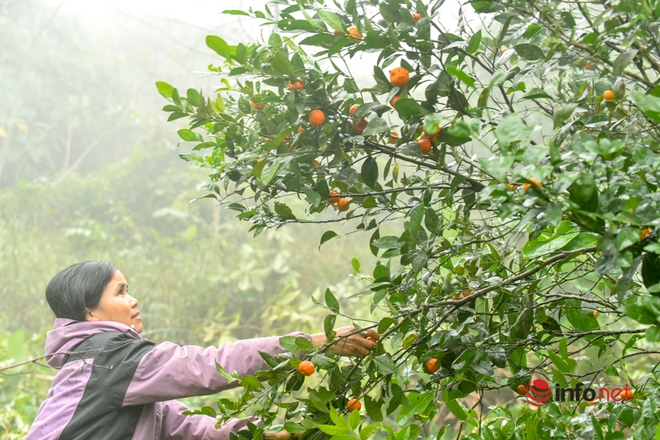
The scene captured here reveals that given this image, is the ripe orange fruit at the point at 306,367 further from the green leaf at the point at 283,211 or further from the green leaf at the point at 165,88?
the green leaf at the point at 165,88

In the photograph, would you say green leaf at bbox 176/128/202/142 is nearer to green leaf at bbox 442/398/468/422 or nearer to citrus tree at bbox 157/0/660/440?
citrus tree at bbox 157/0/660/440

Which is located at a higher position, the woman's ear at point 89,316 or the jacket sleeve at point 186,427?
the woman's ear at point 89,316

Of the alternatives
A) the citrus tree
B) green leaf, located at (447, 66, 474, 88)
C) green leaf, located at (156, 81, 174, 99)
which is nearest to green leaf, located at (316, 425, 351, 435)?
the citrus tree

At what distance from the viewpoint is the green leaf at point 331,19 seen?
0.72m

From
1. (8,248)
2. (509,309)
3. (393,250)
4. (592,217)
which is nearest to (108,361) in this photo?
(393,250)

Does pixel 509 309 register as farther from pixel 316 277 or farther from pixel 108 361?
pixel 316 277

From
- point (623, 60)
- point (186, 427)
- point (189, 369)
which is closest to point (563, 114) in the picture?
point (623, 60)


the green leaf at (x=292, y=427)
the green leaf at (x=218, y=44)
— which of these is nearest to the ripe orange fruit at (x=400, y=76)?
the green leaf at (x=218, y=44)

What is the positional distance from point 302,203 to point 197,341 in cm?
108

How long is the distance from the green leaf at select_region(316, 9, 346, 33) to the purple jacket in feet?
1.61

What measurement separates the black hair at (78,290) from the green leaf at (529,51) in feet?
2.74

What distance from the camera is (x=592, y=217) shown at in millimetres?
482

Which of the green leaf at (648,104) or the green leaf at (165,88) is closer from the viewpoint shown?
the green leaf at (648,104)

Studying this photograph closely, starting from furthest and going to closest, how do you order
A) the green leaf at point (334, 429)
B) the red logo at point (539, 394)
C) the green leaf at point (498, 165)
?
the red logo at point (539, 394) → the green leaf at point (334, 429) → the green leaf at point (498, 165)
